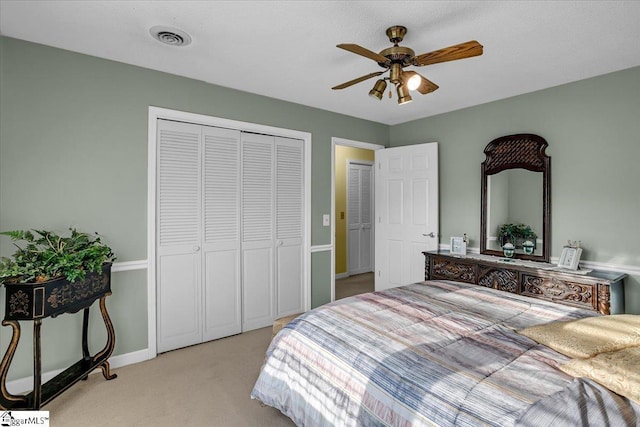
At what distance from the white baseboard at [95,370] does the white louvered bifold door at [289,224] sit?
4.59 feet

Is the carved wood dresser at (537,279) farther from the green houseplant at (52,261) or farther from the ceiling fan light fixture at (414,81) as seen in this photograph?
the green houseplant at (52,261)

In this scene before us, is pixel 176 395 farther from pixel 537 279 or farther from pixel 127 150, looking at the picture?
pixel 537 279

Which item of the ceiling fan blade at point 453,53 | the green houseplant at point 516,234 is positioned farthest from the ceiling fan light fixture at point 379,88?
the green houseplant at point 516,234

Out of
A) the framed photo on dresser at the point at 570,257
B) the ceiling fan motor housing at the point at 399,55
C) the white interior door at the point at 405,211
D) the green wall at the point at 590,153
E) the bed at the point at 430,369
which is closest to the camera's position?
the bed at the point at 430,369

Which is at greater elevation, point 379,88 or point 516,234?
point 379,88

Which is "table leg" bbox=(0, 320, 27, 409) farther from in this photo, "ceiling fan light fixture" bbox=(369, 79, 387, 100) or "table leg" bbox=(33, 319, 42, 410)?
"ceiling fan light fixture" bbox=(369, 79, 387, 100)

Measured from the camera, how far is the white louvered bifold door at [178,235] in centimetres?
300

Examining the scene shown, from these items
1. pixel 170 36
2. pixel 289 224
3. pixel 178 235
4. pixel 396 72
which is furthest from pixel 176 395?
pixel 396 72

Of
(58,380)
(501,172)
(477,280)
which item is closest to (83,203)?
(58,380)

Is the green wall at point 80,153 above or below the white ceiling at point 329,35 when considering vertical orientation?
below

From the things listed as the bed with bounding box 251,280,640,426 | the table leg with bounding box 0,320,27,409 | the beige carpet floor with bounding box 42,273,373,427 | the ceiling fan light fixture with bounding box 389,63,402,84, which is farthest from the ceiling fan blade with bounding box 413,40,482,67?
the table leg with bounding box 0,320,27,409

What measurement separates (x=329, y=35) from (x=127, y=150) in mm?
1891

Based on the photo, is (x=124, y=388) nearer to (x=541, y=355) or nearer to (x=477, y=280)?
(x=541, y=355)

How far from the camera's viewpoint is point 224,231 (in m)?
3.37
